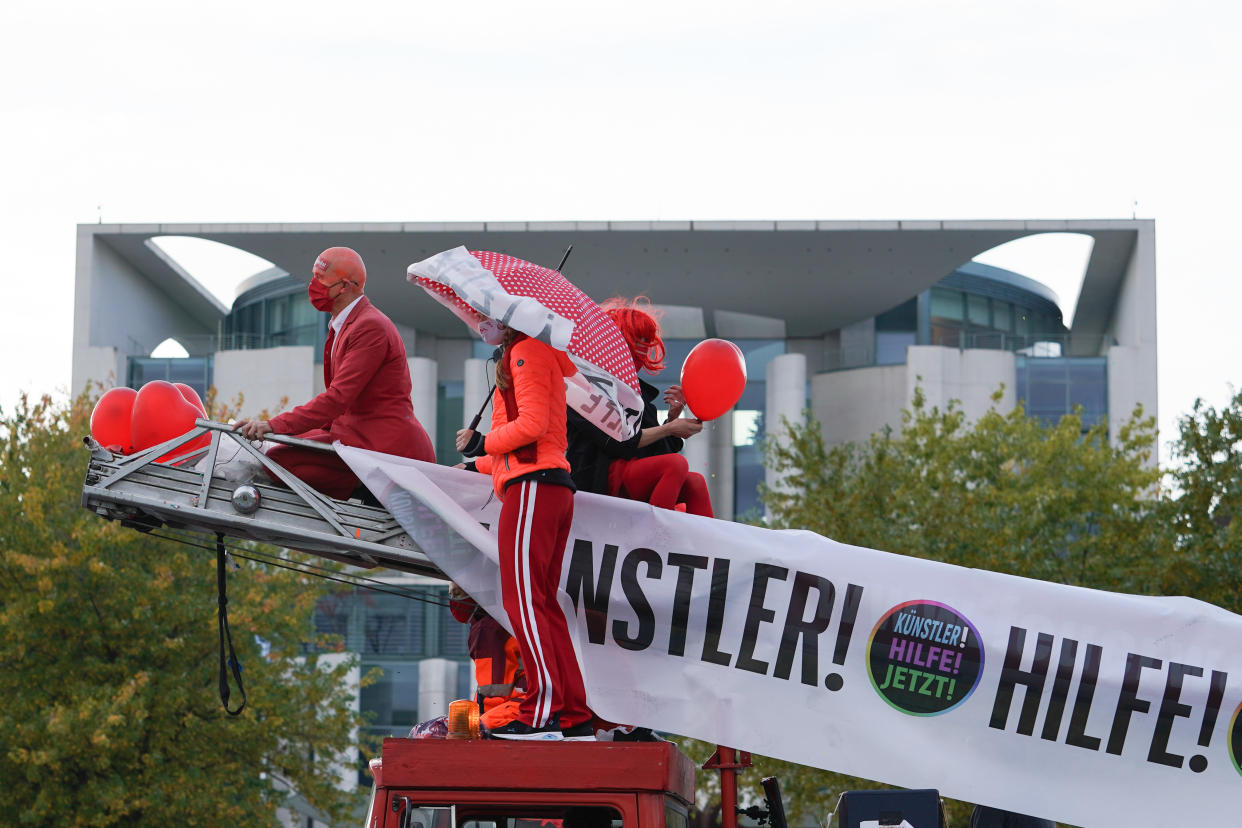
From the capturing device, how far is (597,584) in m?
7.52

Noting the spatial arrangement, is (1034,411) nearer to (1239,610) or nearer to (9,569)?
(1239,610)

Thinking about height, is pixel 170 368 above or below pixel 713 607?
above

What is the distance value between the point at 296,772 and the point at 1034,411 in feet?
118

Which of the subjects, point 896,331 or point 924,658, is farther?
point 896,331

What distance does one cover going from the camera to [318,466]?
7836 mm

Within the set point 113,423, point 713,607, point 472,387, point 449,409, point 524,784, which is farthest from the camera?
point 449,409

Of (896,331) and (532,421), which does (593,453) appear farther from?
(896,331)

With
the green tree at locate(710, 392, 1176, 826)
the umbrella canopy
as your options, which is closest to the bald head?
the umbrella canopy

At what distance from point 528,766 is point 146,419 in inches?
119

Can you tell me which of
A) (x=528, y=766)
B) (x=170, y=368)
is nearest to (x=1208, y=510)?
(x=528, y=766)

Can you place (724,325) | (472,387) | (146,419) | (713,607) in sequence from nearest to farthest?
(713,607) → (146,419) → (472,387) → (724,325)

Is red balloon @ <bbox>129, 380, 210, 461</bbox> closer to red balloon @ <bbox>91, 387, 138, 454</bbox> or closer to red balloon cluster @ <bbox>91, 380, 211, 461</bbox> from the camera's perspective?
red balloon cluster @ <bbox>91, 380, 211, 461</bbox>

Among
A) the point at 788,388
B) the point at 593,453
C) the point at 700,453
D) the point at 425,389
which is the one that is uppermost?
the point at 788,388

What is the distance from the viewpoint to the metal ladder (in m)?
7.52
